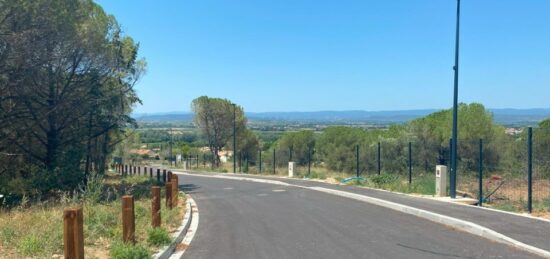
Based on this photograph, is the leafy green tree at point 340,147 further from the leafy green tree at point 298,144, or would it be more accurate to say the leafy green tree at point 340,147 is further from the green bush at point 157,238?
the green bush at point 157,238

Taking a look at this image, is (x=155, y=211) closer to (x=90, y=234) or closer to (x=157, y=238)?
(x=157, y=238)

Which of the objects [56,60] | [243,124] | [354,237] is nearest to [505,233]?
[354,237]

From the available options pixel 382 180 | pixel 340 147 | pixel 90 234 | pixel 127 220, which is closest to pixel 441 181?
pixel 382 180

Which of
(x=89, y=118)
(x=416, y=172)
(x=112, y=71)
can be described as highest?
(x=112, y=71)

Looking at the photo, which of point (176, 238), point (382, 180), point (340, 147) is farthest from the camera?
point (340, 147)

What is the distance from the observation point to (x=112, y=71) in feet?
87.5

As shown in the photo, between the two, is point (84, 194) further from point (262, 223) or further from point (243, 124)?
point (243, 124)

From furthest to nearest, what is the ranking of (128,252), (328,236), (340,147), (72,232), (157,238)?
(340,147) < (328,236) < (157,238) < (128,252) < (72,232)

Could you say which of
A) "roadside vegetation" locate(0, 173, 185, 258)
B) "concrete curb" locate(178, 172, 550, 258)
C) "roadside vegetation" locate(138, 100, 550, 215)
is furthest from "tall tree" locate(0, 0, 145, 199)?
"concrete curb" locate(178, 172, 550, 258)

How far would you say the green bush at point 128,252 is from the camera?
724 cm

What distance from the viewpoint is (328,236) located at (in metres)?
9.80

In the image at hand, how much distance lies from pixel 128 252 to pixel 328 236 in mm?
4023

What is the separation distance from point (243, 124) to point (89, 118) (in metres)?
35.7

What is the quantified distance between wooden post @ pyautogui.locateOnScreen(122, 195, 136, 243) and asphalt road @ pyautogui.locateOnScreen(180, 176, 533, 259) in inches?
37.8
